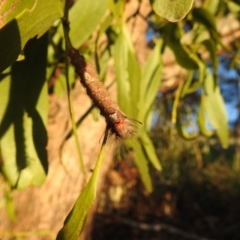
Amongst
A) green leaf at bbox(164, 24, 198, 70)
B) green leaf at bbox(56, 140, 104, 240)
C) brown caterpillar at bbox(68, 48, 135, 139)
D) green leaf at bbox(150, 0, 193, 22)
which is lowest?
green leaf at bbox(56, 140, 104, 240)

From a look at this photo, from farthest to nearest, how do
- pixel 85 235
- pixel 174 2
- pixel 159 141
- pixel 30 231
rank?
pixel 159 141 < pixel 85 235 < pixel 30 231 < pixel 174 2

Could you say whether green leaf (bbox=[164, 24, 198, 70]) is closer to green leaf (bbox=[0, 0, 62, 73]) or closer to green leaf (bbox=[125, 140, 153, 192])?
green leaf (bbox=[125, 140, 153, 192])

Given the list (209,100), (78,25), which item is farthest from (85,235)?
(78,25)

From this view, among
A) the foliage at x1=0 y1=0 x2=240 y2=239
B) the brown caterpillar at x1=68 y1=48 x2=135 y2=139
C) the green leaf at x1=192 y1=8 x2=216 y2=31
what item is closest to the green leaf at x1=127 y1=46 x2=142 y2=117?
the foliage at x1=0 y1=0 x2=240 y2=239

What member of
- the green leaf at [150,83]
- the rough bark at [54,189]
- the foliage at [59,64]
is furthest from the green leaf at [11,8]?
the rough bark at [54,189]

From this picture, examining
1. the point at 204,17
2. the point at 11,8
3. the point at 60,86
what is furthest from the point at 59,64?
the point at 11,8

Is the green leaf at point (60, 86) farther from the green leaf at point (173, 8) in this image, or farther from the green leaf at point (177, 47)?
the green leaf at point (173, 8)

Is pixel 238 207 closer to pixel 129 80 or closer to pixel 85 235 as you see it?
pixel 85 235
